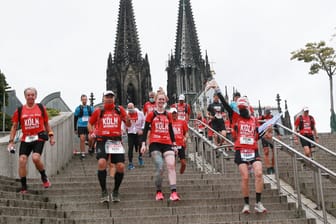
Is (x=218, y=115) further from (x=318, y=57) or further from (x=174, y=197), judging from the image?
(x=318, y=57)

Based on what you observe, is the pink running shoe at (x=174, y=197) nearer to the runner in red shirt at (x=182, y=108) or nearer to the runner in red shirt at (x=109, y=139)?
the runner in red shirt at (x=109, y=139)

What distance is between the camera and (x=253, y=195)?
8328 millimetres

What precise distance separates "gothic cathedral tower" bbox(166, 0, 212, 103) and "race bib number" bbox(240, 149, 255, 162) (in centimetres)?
7148

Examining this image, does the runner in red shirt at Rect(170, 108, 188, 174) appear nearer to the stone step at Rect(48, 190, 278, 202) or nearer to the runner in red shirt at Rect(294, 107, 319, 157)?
the stone step at Rect(48, 190, 278, 202)

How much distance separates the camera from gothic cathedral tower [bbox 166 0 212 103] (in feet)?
266

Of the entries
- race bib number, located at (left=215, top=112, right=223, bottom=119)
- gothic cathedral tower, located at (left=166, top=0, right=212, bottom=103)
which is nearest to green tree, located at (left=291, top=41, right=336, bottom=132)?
race bib number, located at (left=215, top=112, right=223, bottom=119)

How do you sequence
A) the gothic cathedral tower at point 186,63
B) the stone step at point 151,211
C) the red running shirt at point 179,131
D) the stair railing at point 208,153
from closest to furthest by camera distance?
the stone step at point 151,211
the red running shirt at point 179,131
the stair railing at point 208,153
the gothic cathedral tower at point 186,63

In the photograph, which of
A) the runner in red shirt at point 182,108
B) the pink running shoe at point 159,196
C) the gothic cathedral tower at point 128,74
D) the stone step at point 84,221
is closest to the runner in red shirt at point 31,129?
the stone step at point 84,221

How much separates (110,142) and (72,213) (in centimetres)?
118

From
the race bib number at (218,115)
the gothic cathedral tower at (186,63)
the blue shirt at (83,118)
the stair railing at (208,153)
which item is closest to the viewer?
the stair railing at (208,153)

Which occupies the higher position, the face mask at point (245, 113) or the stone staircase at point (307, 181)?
the face mask at point (245, 113)

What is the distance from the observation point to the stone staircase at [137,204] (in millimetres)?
6816

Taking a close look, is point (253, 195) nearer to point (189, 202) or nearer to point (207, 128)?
point (189, 202)

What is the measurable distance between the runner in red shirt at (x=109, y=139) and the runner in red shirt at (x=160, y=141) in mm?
459
